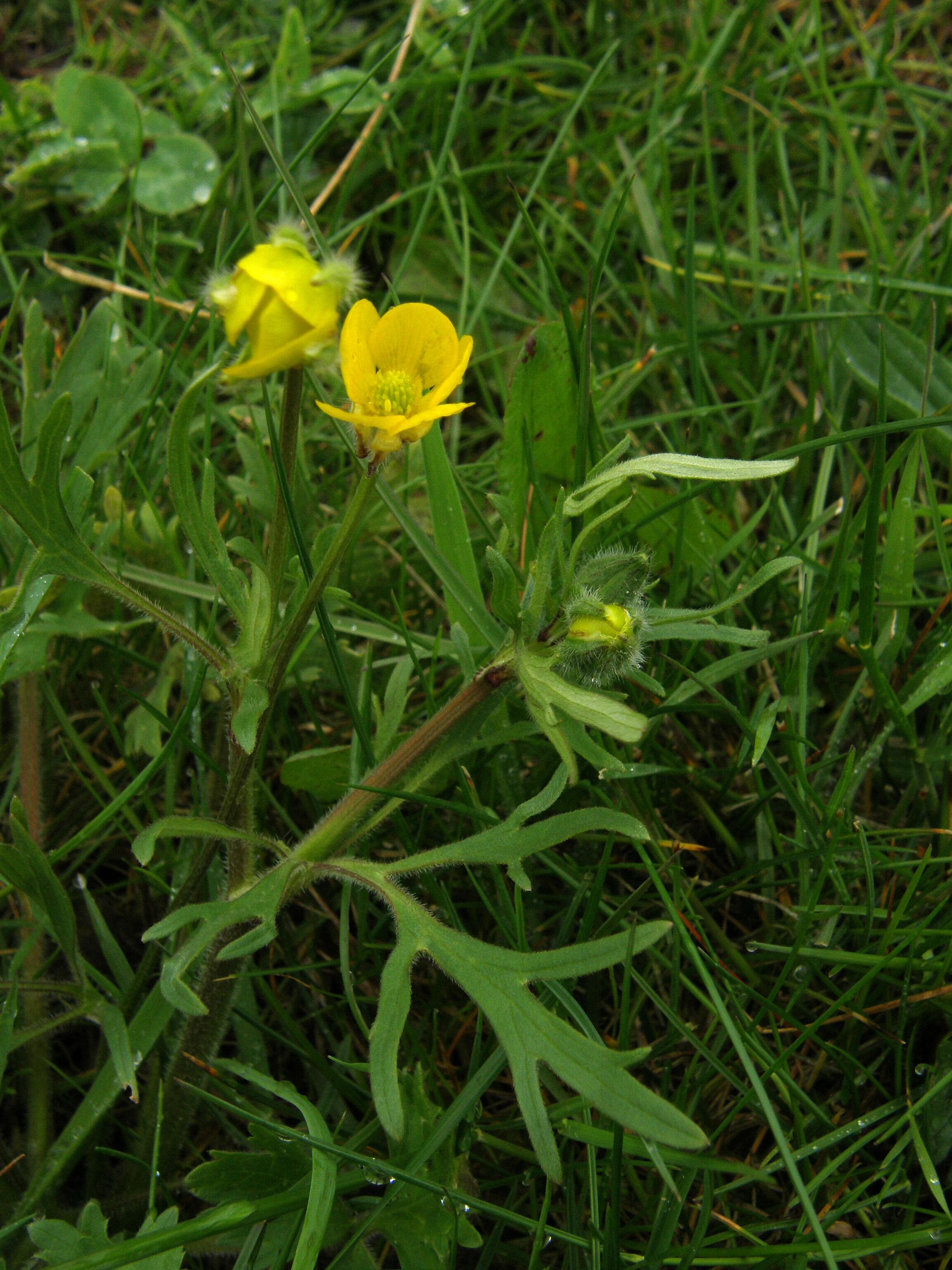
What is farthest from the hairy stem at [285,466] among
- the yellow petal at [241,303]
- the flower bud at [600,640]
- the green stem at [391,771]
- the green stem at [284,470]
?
the flower bud at [600,640]

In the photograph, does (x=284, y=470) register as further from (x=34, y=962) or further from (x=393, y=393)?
(x=34, y=962)

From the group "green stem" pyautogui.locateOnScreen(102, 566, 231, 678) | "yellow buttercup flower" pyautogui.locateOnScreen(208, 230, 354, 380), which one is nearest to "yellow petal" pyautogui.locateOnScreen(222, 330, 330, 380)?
"yellow buttercup flower" pyautogui.locateOnScreen(208, 230, 354, 380)

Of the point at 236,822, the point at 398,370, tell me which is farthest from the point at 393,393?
the point at 236,822

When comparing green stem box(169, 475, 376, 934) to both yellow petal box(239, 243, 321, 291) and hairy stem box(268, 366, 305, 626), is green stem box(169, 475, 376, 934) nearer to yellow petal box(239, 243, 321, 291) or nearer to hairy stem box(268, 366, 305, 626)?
hairy stem box(268, 366, 305, 626)

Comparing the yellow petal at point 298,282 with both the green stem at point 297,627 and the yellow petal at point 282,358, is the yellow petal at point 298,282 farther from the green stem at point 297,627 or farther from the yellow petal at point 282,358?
the green stem at point 297,627

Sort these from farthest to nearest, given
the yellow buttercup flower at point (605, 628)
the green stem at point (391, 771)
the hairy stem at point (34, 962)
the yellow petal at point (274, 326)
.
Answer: the hairy stem at point (34, 962)
the green stem at point (391, 771)
the yellow buttercup flower at point (605, 628)
the yellow petal at point (274, 326)

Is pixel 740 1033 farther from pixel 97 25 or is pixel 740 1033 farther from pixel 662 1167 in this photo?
pixel 97 25
